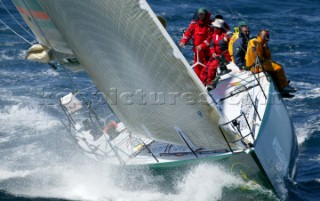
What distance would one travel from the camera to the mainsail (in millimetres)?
9992

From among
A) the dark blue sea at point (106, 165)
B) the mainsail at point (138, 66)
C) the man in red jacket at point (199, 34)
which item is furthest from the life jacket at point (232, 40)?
the mainsail at point (138, 66)

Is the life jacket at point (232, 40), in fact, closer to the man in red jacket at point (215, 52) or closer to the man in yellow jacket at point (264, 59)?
the man in red jacket at point (215, 52)

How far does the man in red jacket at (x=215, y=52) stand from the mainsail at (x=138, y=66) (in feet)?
6.46

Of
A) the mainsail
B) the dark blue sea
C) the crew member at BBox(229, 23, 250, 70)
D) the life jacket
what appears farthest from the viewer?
the life jacket

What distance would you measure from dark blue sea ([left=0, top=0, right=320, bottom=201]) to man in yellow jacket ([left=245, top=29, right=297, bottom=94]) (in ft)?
5.90

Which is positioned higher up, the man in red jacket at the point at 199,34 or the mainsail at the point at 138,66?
the mainsail at the point at 138,66

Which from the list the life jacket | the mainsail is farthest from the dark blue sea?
the life jacket

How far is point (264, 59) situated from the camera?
44.1 ft

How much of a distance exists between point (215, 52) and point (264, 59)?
1.07 metres

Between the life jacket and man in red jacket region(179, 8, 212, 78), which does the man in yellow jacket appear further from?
man in red jacket region(179, 8, 212, 78)

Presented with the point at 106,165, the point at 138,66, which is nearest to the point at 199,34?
the point at 106,165

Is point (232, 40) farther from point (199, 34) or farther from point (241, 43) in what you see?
point (199, 34)

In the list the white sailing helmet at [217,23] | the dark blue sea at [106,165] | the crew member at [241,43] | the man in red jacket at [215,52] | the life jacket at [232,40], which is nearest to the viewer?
the dark blue sea at [106,165]

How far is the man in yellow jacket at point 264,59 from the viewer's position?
43.0 ft
